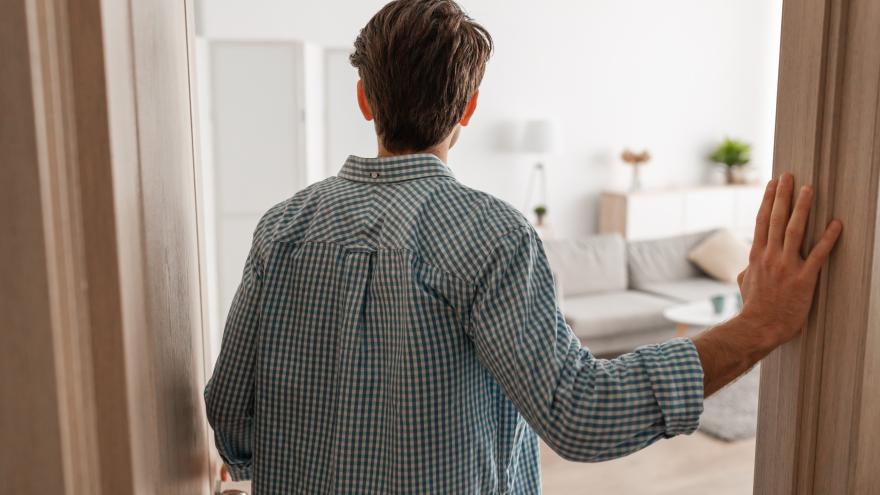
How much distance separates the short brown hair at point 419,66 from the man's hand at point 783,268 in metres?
0.37

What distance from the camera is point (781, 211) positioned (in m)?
0.93

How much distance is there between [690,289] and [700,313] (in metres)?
0.85

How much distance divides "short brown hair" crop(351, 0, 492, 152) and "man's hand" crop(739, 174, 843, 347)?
1.21ft

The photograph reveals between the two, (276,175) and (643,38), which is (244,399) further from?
(643,38)

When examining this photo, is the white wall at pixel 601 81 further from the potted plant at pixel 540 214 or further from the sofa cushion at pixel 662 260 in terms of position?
the sofa cushion at pixel 662 260

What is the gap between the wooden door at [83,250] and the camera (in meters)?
0.50

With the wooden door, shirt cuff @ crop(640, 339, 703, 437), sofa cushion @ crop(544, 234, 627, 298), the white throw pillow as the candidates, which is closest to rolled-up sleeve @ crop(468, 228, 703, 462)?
shirt cuff @ crop(640, 339, 703, 437)

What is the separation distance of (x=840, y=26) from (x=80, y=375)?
2.57 feet

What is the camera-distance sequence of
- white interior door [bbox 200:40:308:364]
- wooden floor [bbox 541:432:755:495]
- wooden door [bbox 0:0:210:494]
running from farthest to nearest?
1. white interior door [bbox 200:40:308:364]
2. wooden floor [bbox 541:432:755:495]
3. wooden door [bbox 0:0:210:494]

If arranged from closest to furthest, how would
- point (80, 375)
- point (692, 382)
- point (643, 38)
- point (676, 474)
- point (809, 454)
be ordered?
point (80, 375)
point (692, 382)
point (809, 454)
point (676, 474)
point (643, 38)

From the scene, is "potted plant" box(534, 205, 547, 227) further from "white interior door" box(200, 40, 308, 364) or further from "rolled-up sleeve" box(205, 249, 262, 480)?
"rolled-up sleeve" box(205, 249, 262, 480)

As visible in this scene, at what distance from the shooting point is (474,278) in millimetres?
863

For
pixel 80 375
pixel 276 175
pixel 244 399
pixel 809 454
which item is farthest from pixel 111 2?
pixel 276 175

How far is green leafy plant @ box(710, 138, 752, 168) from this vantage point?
742 centimetres
